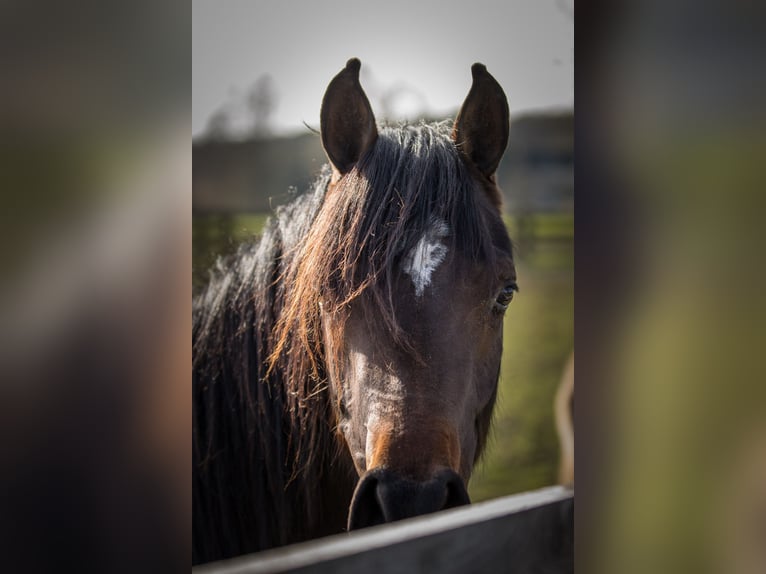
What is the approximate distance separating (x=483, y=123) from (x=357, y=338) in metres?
0.53

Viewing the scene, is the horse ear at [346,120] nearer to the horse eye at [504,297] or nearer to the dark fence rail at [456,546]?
the horse eye at [504,297]

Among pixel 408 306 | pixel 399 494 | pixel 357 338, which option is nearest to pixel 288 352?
pixel 357 338

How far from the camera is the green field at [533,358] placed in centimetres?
169

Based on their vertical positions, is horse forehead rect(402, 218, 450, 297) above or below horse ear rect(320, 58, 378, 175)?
below

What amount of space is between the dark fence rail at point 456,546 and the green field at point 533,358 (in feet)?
1.88

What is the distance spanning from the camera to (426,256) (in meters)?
1.08

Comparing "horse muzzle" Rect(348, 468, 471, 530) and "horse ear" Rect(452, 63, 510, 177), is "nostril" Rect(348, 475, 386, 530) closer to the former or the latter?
"horse muzzle" Rect(348, 468, 471, 530)

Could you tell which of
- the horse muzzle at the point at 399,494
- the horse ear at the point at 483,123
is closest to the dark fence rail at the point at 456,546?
the horse muzzle at the point at 399,494

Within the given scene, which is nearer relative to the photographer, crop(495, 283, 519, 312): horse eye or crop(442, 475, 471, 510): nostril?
crop(442, 475, 471, 510): nostril

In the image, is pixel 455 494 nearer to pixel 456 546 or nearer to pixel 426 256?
pixel 456 546

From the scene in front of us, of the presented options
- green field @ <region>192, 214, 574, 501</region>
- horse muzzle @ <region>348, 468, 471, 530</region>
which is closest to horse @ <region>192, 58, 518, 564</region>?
horse muzzle @ <region>348, 468, 471, 530</region>

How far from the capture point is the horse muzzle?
3.06 ft

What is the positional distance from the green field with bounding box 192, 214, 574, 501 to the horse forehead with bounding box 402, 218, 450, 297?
479 millimetres
